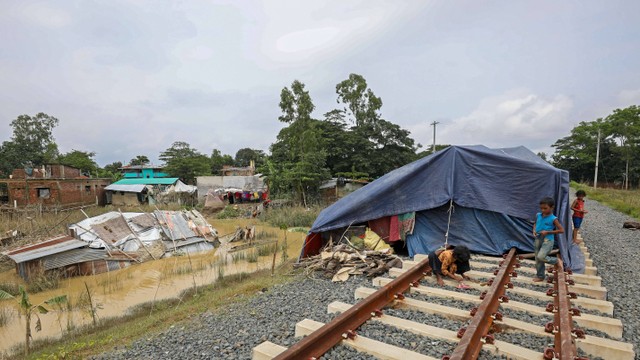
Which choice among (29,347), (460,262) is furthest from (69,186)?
(460,262)

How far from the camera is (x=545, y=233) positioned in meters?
5.05

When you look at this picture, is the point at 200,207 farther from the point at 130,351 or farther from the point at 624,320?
the point at 624,320

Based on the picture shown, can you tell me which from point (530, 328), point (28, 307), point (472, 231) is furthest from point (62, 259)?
point (530, 328)

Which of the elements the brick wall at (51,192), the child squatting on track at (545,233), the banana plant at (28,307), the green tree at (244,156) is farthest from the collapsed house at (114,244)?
the green tree at (244,156)

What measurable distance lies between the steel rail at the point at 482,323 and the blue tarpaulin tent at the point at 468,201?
6.72 ft

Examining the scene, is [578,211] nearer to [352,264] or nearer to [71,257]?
[352,264]

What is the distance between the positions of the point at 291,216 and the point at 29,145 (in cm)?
4408

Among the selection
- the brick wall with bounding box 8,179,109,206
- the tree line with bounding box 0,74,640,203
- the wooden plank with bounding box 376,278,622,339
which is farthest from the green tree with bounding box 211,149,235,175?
the wooden plank with bounding box 376,278,622,339

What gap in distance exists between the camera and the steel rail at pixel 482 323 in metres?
2.68

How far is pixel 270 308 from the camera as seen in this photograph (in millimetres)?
4672

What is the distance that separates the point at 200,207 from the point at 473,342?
3228cm

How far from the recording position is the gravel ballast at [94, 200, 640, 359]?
3.15 meters

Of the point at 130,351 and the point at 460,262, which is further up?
the point at 460,262

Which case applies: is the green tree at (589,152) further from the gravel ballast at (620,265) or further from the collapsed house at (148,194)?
the collapsed house at (148,194)
